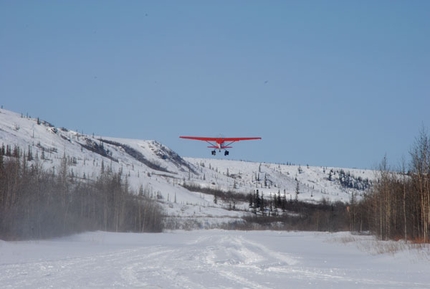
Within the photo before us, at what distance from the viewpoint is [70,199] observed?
77.8 meters

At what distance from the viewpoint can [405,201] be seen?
57.2 m

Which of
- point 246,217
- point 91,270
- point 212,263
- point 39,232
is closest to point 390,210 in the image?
point 39,232

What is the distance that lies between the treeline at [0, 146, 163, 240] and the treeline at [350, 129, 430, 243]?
29993 millimetres

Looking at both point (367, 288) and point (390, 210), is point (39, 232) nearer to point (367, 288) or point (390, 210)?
point (390, 210)

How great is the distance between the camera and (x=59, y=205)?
64.8m

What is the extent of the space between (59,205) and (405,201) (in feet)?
114

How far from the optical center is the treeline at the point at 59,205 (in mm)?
47531

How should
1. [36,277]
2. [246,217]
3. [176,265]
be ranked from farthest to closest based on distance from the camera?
[246,217] → [176,265] → [36,277]

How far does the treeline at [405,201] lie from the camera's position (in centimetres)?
4789

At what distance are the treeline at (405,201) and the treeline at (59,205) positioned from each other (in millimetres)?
29993

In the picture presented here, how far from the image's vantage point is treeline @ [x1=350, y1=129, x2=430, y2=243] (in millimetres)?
47894

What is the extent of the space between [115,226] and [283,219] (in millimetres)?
96215

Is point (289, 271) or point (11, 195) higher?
point (11, 195)

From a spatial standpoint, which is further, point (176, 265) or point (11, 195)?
point (11, 195)
